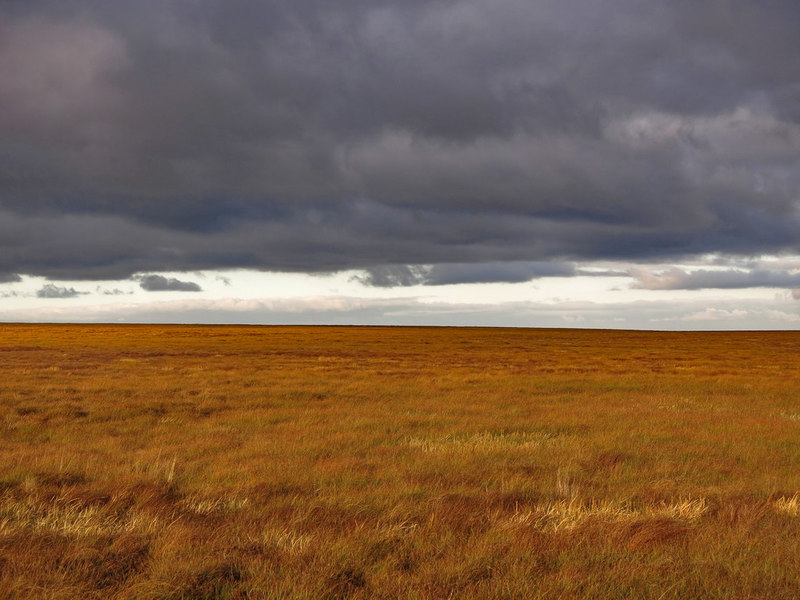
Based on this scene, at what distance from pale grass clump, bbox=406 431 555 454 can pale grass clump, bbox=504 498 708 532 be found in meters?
3.66

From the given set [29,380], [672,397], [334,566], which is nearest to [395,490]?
[334,566]

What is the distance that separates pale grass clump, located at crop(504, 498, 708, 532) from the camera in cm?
656

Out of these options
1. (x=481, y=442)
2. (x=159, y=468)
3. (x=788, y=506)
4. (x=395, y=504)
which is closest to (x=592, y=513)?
(x=395, y=504)

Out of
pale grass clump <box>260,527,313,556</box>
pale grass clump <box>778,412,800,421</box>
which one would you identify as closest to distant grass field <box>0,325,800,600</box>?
pale grass clump <box>260,527,313,556</box>

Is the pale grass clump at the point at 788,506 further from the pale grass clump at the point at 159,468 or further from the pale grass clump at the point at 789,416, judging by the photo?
the pale grass clump at the point at 789,416

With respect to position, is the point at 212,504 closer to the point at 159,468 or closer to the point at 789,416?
the point at 159,468

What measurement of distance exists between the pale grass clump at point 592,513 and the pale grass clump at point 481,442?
12.0 feet

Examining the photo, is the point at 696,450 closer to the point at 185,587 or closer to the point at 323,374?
the point at 185,587

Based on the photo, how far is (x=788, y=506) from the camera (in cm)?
727

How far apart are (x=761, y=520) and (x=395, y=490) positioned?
4.41 meters

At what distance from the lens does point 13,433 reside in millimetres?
13203

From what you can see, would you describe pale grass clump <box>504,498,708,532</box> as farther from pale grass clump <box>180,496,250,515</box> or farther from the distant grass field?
pale grass clump <box>180,496,250,515</box>

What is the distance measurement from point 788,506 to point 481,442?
553 centimetres

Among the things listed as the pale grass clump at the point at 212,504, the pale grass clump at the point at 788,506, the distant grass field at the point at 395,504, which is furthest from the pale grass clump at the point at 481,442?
the pale grass clump at the point at 788,506
